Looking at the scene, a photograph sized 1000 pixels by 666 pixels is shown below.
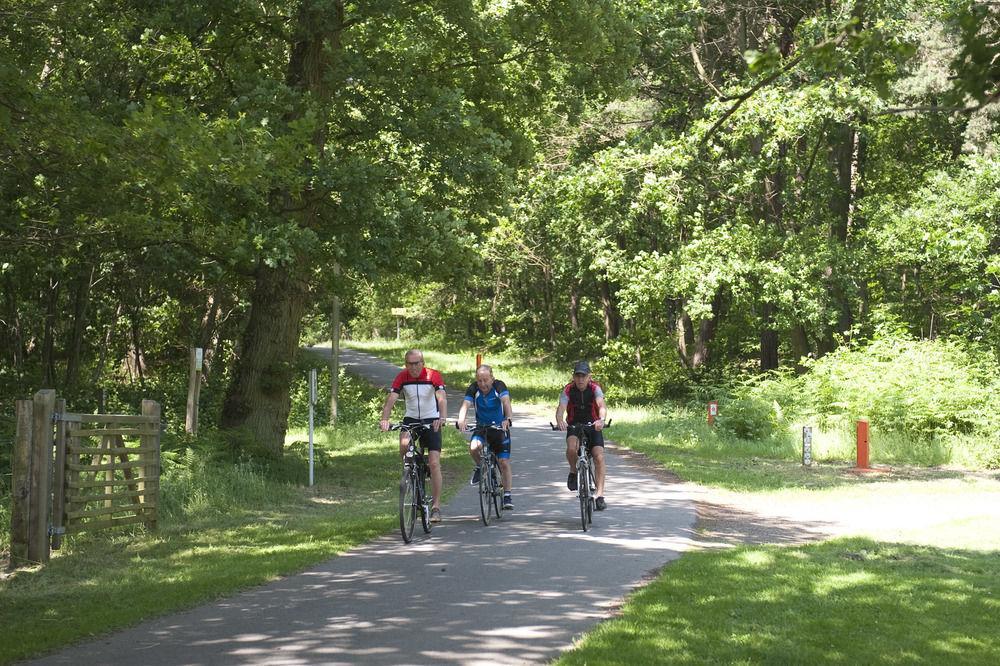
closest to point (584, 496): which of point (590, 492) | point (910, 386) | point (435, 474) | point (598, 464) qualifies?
point (590, 492)

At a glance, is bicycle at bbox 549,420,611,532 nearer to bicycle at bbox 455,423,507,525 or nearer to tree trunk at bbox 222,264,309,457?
bicycle at bbox 455,423,507,525

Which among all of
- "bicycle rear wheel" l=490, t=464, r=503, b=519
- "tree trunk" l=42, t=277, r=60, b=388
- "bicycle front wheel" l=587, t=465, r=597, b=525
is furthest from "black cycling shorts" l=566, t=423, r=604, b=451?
"tree trunk" l=42, t=277, r=60, b=388

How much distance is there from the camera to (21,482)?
36.7 ft

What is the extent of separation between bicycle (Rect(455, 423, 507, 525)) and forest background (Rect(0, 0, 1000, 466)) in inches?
142

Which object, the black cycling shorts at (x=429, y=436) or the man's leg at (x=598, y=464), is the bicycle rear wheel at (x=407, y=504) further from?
the man's leg at (x=598, y=464)

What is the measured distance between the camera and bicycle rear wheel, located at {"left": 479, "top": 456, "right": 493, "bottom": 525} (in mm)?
13063

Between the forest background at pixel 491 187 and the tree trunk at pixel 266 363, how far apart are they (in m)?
0.05

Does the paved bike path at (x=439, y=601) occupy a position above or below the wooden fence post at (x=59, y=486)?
below

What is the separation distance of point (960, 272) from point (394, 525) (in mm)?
20922

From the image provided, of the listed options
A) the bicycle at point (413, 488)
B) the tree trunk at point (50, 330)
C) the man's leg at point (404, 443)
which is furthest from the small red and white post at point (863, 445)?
the tree trunk at point (50, 330)

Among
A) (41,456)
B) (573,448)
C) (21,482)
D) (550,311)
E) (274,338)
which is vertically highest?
(550,311)

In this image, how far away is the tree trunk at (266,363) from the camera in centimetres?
1922

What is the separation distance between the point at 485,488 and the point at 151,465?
13.4 ft

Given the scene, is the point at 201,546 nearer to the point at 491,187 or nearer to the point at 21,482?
the point at 21,482
